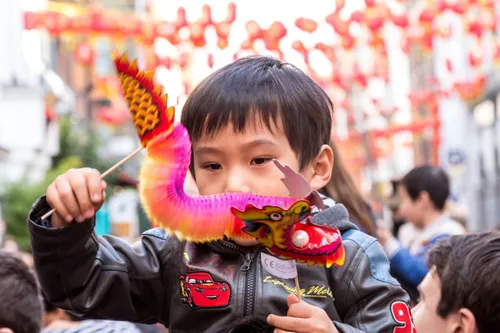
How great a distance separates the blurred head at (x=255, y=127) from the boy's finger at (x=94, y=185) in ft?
1.02

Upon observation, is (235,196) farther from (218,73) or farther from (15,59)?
(15,59)

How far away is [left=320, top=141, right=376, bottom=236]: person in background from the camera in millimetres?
4652

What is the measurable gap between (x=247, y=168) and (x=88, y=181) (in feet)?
1.39

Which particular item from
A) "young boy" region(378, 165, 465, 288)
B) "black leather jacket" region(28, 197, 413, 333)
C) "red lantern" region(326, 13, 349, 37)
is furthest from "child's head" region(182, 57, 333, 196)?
"red lantern" region(326, 13, 349, 37)

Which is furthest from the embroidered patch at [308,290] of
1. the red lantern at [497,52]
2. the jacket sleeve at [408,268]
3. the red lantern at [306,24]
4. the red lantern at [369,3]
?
the red lantern at [497,52]

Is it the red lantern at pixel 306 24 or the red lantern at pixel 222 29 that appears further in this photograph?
the red lantern at pixel 306 24

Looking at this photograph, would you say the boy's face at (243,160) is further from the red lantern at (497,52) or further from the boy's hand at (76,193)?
the red lantern at (497,52)

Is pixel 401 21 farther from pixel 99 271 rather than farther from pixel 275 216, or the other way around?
pixel 275 216

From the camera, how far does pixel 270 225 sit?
2189 mm

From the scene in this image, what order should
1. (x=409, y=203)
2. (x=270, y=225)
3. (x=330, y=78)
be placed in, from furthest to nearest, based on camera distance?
(x=330, y=78)
(x=409, y=203)
(x=270, y=225)

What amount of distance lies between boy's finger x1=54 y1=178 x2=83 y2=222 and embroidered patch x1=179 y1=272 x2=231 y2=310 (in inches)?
16.2

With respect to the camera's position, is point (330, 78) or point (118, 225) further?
point (330, 78)

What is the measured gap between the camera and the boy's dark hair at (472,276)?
2867 millimetres

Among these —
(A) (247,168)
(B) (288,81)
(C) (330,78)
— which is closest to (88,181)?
(A) (247,168)
